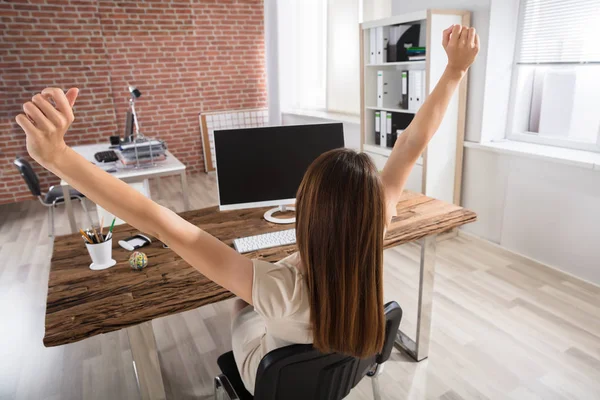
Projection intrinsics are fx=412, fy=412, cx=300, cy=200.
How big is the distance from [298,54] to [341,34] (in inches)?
50.0

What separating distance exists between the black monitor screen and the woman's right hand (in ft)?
2.57

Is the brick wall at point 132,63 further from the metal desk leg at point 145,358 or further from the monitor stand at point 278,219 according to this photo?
the metal desk leg at point 145,358

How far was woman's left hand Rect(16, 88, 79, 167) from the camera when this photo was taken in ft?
2.22

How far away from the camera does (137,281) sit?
55.2 inches

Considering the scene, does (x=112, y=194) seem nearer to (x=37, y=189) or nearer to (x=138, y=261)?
(x=138, y=261)

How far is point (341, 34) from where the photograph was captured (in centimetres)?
483

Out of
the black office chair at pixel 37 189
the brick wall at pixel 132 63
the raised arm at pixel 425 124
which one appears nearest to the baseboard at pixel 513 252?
the raised arm at pixel 425 124

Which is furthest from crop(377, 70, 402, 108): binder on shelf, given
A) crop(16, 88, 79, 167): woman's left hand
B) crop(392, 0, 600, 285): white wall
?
crop(16, 88, 79, 167): woman's left hand

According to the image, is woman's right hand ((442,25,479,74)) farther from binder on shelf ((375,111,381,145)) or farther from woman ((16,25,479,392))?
binder on shelf ((375,111,381,145))

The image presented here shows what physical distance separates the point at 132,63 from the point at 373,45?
3.40 m

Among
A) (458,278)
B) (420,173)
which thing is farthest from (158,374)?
(420,173)

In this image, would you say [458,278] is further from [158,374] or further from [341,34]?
[341,34]

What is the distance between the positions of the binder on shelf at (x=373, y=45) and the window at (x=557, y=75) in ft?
3.76

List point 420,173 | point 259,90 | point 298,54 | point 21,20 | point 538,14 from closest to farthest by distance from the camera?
point 538,14
point 420,173
point 21,20
point 298,54
point 259,90
